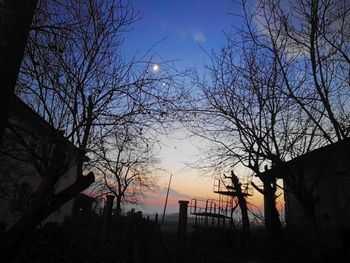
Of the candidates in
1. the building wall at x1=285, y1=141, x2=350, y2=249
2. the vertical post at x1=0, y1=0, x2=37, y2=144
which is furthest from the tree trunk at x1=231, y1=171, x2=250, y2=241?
the vertical post at x1=0, y1=0, x2=37, y2=144

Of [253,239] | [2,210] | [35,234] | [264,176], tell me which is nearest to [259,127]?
[264,176]

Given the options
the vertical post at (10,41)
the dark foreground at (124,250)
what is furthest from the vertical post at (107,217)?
the vertical post at (10,41)

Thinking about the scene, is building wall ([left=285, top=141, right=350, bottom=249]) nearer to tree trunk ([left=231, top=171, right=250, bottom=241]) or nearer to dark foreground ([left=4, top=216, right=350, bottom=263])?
dark foreground ([left=4, top=216, right=350, bottom=263])

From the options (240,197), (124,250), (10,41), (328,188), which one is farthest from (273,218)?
(10,41)

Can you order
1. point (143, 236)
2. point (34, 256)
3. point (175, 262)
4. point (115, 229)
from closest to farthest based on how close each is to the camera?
point (34, 256), point (175, 262), point (143, 236), point (115, 229)

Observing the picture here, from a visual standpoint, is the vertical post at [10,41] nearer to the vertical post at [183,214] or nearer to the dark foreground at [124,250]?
the dark foreground at [124,250]

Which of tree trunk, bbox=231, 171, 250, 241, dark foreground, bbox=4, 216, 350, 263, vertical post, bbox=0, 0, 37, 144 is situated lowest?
dark foreground, bbox=4, 216, 350, 263

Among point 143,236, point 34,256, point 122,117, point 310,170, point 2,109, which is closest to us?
point 2,109

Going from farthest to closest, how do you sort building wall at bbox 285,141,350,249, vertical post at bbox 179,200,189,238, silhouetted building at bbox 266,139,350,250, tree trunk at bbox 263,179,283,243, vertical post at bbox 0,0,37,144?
tree trunk at bbox 263,179,283,243 < building wall at bbox 285,141,350,249 < silhouetted building at bbox 266,139,350,250 < vertical post at bbox 179,200,189,238 < vertical post at bbox 0,0,37,144

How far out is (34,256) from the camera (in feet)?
23.9

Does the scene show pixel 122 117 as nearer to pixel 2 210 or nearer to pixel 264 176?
pixel 264 176

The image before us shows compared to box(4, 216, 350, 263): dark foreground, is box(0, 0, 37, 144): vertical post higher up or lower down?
higher up

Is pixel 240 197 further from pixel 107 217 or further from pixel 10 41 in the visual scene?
pixel 10 41

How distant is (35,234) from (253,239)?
39.5 ft
